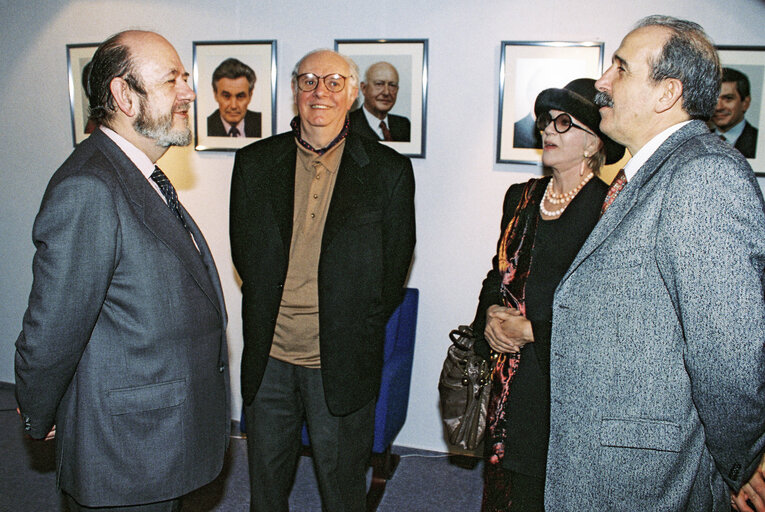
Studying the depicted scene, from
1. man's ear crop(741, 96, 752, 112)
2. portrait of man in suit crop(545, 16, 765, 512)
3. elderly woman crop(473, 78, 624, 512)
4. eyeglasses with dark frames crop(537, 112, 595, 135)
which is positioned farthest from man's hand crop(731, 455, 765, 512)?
man's ear crop(741, 96, 752, 112)

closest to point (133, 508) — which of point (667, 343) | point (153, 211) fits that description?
point (153, 211)

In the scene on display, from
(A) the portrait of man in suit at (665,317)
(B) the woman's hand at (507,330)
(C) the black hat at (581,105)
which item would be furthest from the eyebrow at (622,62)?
(B) the woman's hand at (507,330)

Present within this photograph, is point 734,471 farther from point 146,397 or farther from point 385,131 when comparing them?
point 385,131

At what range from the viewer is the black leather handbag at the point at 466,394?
2.29 metres

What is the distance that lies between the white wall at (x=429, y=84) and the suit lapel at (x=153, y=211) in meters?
1.96

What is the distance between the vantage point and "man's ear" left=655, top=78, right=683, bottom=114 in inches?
59.2

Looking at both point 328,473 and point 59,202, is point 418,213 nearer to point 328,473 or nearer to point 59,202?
A: point 328,473

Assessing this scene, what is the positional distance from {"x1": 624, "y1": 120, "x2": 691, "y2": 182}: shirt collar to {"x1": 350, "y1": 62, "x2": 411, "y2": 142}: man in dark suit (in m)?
2.03

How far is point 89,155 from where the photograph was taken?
5.40ft

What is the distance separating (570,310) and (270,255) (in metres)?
1.19

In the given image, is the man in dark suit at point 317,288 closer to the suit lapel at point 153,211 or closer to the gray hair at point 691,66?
the suit lapel at point 153,211

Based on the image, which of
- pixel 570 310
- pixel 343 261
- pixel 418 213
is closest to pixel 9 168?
pixel 418 213

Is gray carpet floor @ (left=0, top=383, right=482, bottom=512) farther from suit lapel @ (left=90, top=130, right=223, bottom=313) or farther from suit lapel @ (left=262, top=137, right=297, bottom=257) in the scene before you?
suit lapel @ (left=90, top=130, right=223, bottom=313)

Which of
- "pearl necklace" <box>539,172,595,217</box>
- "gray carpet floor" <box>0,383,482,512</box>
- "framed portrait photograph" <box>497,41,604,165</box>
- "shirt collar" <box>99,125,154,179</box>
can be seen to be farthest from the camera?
"framed portrait photograph" <box>497,41,604,165</box>
